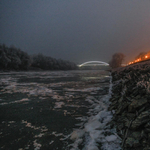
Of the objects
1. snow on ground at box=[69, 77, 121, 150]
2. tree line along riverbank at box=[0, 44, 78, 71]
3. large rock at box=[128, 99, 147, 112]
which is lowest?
snow on ground at box=[69, 77, 121, 150]

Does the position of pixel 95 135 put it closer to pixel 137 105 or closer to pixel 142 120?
pixel 142 120

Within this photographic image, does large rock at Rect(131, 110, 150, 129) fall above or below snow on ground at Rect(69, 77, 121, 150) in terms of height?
above

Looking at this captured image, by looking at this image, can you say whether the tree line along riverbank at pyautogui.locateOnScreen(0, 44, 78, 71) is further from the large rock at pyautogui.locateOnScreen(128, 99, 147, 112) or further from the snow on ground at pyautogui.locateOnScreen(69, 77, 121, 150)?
the large rock at pyautogui.locateOnScreen(128, 99, 147, 112)

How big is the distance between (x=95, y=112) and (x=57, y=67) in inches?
3788

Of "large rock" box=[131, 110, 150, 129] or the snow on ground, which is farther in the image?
the snow on ground

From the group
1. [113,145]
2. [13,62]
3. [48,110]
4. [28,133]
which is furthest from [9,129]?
[13,62]

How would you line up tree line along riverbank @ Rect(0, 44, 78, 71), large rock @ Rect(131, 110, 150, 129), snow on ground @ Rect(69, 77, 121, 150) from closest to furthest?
1. large rock @ Rect(131, 110, 150, 129)
2. snow on ground @ Rect(69, 77, 121, 150)
3. tree line along riverbank @ Rect(0, 44, 78, 71)

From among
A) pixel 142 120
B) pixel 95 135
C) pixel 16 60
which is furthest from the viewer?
pixel 16 60

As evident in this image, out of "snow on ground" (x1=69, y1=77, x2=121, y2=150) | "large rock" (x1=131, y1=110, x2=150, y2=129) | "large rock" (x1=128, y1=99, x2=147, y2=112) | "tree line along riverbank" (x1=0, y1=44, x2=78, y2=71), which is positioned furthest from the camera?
"tree line along riverbank" (x1=0, y1=44, x2=78, y2=71)

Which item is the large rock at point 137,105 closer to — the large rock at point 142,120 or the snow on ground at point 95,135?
the large rock at point 142,120

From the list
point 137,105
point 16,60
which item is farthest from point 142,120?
point 16,60

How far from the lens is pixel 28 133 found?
384 cm

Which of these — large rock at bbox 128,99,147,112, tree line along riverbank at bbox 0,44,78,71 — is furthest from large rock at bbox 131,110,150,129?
tree line along riverbank at bbox 0,44,78,71

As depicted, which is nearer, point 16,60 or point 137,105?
point 137,105
